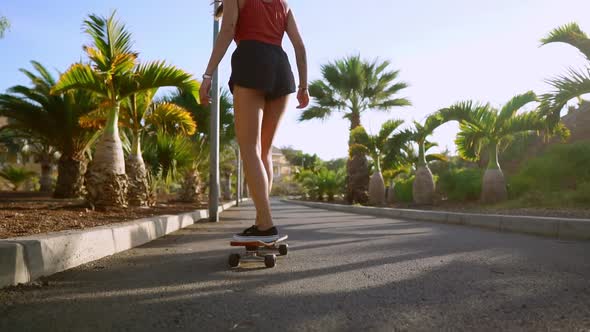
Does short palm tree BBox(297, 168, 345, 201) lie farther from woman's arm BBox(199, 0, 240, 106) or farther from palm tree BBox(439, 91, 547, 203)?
woman's arm BBox(199, 0, 240, 106)

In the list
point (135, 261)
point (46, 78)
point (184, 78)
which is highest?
point (46, 78)

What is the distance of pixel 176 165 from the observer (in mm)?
14031

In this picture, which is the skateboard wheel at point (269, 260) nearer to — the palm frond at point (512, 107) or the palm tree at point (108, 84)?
the palm tree at point (108, 84)

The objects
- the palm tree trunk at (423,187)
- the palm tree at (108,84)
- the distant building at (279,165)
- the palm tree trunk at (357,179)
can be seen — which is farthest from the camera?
the distant building at (279,165)

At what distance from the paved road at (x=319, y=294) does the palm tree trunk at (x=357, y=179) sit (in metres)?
13.9

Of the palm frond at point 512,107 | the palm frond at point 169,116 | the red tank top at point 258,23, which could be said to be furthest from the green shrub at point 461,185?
the red tank top at point 258,23

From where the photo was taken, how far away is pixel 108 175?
7.16 metres

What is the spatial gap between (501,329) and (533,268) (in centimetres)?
142

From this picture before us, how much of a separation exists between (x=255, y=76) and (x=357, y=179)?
48.2 feet

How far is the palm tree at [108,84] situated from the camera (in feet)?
23.3

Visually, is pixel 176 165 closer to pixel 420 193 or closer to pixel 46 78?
pixel 46 78

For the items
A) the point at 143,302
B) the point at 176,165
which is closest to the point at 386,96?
the point at 176,165

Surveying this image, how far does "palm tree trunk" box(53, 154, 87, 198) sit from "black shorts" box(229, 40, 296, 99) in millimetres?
12317

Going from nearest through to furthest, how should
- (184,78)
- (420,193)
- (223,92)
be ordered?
1. (184,78)
2. (420,193)
3. (223,92)
